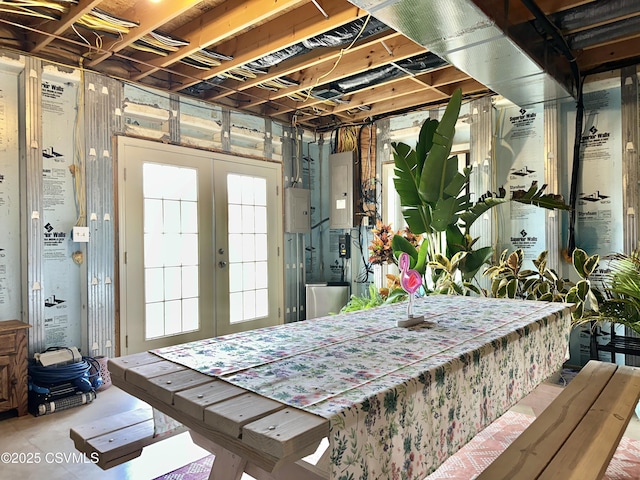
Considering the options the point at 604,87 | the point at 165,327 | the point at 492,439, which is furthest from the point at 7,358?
the point at 604,87

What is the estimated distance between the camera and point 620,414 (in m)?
1.88

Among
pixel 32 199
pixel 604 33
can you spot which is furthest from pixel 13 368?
pixel 604 33

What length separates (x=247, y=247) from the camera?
16.8 ft

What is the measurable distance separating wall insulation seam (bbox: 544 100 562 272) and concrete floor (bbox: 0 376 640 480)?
5.27 ft

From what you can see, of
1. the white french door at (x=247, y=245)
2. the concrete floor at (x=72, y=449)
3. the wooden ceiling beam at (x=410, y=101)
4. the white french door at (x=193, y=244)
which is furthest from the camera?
the white french door at (x=247, y=245)

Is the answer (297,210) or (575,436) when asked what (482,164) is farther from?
(575,436)

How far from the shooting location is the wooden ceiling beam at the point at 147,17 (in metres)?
2.86

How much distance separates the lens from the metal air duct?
7.80 ft

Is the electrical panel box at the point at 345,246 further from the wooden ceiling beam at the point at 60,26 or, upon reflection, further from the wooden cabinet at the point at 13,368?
the wooden ceiling beam at the point at 60,26

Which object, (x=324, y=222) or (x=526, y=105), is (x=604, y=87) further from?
(x=324, y=222)

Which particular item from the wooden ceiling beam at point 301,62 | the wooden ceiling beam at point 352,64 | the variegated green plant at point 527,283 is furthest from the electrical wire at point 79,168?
the variegated green plant at point 527,283

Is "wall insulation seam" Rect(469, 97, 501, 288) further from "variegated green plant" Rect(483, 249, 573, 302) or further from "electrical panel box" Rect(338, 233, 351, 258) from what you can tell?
"electrical panel box" Rect(338, 233, 351, 258)

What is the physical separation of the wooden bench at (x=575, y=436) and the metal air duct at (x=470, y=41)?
6.82 ft

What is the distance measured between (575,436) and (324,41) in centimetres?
305
